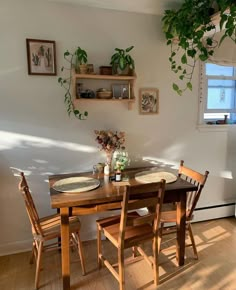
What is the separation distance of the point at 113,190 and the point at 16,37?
1616 mm

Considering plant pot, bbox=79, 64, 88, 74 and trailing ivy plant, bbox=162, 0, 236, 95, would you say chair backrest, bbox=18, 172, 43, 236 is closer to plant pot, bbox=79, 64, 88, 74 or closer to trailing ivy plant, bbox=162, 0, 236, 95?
plant pot, bbox=79, 64, 88, 74

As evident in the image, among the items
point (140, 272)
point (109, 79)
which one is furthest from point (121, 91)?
point (140, 272)

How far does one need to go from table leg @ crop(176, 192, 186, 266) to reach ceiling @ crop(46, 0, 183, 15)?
6.03ft

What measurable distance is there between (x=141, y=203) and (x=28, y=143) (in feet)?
4.15

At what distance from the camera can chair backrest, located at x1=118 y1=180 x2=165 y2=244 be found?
1.77m

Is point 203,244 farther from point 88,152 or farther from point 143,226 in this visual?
point 88,152

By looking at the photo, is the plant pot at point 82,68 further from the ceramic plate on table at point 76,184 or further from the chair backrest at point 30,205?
the chair backrest at point 30,205

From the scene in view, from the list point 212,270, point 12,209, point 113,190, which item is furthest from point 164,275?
point 12,209

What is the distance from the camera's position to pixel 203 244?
2.62 meters

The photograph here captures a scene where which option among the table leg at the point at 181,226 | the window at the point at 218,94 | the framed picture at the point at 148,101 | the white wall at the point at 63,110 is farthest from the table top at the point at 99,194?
the window at the point at 218,94

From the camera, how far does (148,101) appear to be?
8.94 feet

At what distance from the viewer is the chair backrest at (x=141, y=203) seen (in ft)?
5.80

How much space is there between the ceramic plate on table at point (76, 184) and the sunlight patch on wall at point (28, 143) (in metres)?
0.38

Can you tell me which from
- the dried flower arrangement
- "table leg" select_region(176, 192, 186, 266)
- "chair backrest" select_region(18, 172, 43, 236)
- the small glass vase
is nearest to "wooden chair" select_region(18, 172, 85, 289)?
"chair backrest" select_region(18, 172, 43, 236)
